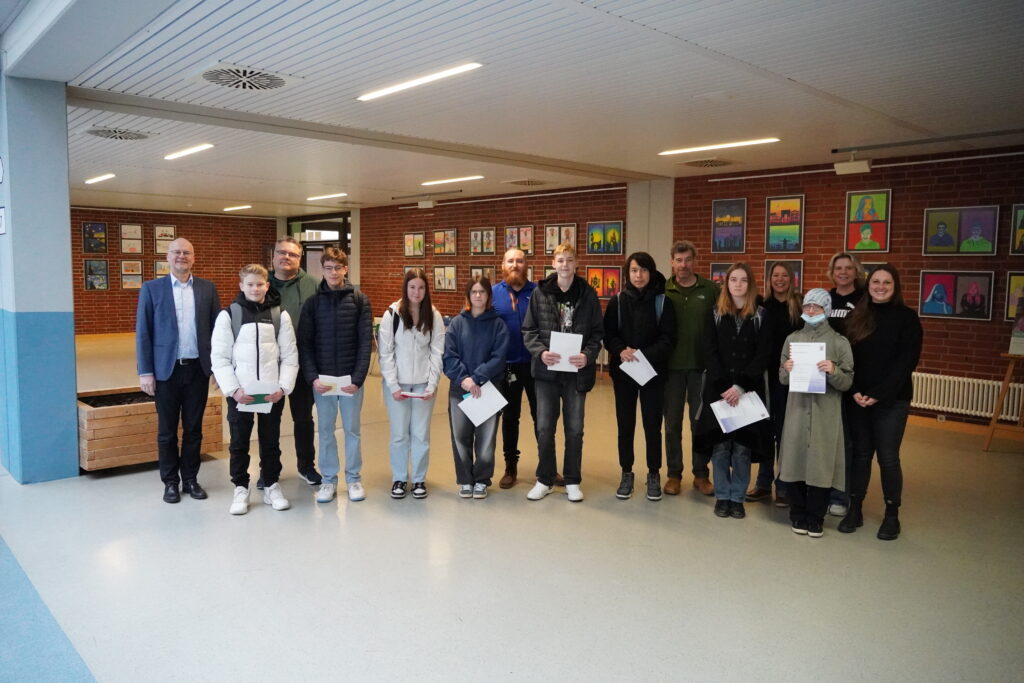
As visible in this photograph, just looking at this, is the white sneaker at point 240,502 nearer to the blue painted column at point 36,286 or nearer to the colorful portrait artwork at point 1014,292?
the blue painted column at point 36,286

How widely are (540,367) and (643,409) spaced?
77 centimetres

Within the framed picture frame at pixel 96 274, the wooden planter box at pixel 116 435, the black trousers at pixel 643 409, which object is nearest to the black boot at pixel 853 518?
the black trousers at pixel 643 409

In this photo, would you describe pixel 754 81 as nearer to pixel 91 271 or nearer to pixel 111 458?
pixel 111 458

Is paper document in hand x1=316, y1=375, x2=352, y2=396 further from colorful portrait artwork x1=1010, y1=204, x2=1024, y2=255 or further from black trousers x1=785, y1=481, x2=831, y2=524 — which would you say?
colorful portrait artwork x1=1010, y1=204, x2=1024, y2=255

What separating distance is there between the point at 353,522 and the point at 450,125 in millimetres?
3757

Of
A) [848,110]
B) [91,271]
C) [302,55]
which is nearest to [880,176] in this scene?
[848,110]

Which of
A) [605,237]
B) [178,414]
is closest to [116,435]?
[178,414]

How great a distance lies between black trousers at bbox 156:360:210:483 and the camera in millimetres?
4691

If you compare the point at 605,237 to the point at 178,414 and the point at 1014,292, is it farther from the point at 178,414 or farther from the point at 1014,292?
the point at 178,414

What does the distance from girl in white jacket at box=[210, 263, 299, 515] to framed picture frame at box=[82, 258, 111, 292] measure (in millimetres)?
13249

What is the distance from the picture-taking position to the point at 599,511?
15.3 feet

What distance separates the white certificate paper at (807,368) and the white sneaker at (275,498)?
3241 millimetres

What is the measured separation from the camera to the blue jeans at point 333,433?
4715 mm

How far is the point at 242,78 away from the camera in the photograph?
4961 mm
